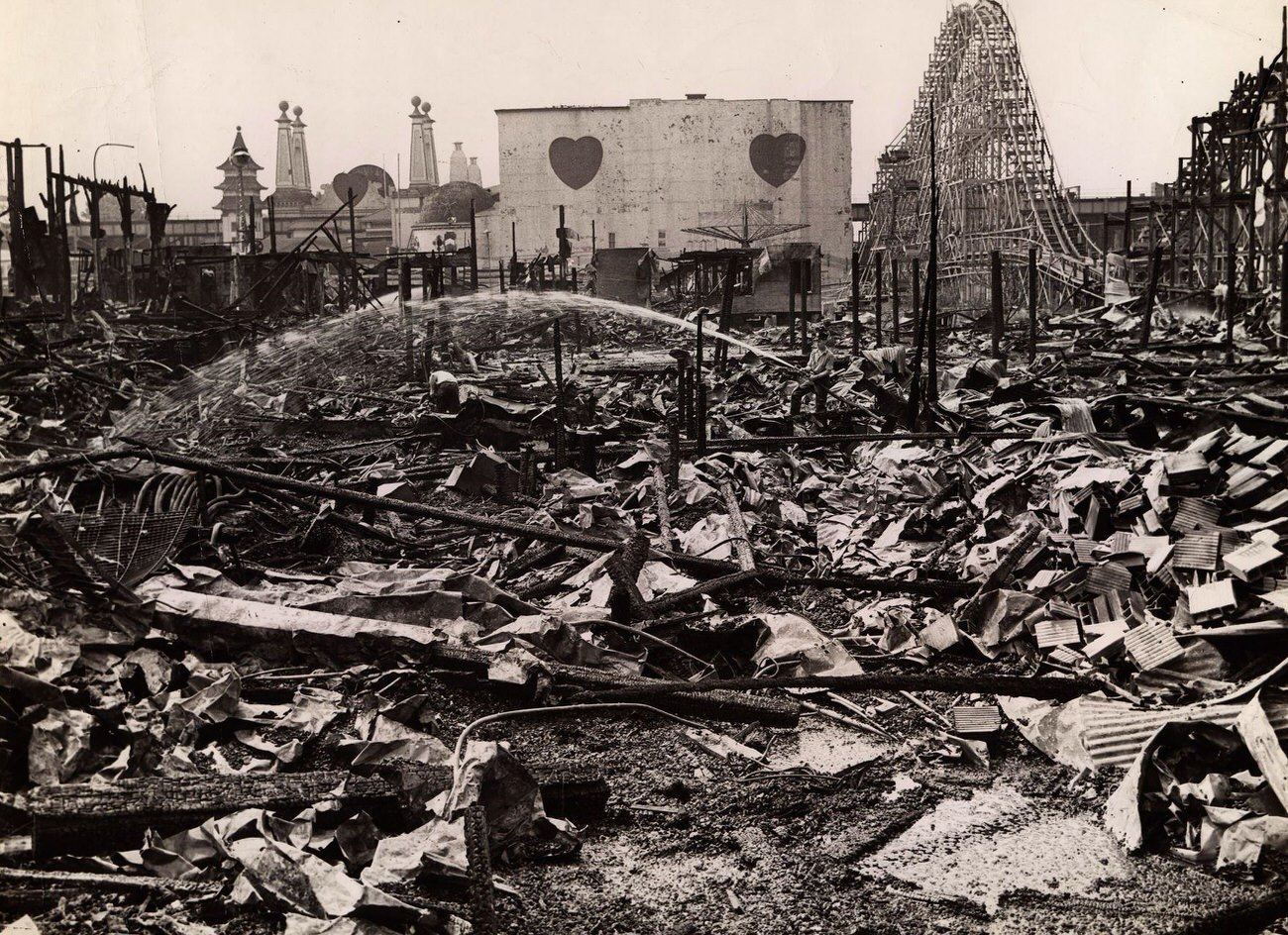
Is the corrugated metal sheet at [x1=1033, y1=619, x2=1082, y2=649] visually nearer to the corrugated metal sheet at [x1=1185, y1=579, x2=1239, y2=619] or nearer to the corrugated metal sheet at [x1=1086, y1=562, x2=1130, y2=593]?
the corrugated metal sheet at [x1=1086, y1=562, x2=1130, y2=593]

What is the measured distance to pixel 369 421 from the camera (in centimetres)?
1314

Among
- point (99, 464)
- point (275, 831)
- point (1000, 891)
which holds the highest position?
point (99, 464)

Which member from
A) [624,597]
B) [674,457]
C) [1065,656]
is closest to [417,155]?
[674,457]

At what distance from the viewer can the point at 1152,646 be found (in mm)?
5363

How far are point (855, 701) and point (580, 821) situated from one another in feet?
5.61

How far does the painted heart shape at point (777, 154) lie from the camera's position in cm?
4775

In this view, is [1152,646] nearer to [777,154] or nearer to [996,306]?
[996,306]

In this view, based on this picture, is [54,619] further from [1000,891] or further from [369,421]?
[369,421]

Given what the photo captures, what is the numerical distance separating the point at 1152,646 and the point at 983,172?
113ft

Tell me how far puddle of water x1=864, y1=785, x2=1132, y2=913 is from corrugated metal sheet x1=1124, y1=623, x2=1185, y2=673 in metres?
1.29

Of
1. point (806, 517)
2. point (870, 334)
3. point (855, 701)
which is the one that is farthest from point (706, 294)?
point (855, 701)

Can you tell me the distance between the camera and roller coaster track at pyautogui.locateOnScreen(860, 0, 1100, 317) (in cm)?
3459

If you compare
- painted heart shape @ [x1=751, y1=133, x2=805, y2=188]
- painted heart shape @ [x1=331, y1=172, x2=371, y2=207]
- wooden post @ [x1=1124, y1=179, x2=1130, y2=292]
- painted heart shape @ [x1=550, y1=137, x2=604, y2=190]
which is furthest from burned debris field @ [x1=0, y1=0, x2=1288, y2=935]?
painted heart shape @ [x1=331, y1=172, x2=371, y2=207]

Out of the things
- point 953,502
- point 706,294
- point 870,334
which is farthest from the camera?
point 706,294
